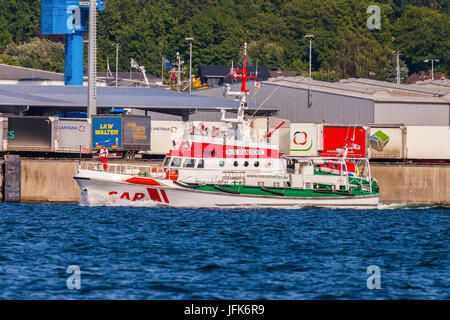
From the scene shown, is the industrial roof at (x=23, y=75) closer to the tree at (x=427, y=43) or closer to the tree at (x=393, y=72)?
the tree at (x=393, y=72)

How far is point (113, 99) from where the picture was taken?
258 feet

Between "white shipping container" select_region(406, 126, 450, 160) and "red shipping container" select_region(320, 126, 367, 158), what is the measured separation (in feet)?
12.6

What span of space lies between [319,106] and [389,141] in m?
18.8

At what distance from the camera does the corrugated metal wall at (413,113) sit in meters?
84.2

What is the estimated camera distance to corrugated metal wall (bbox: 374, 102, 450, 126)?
84250mm

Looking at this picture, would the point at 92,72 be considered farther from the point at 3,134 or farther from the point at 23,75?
the point at 23,75

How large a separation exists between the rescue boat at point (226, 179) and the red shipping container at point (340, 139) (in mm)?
9527

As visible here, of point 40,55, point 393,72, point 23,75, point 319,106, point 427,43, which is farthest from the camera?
point 427,43

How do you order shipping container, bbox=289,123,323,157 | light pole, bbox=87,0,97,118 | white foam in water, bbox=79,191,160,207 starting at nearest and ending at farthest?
white foam in water, bbox=79,191,160,207 → light pole, bbox=87,0,97,118 → shipping container, bbox=289,123,323,157

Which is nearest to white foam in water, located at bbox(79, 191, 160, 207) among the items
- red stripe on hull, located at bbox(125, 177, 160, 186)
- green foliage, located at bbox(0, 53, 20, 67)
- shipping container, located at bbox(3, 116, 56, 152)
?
Answer: red stripe on hull, located at bbox(125, 177, 160, 186)

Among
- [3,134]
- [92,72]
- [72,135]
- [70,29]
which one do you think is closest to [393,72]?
[70,29]

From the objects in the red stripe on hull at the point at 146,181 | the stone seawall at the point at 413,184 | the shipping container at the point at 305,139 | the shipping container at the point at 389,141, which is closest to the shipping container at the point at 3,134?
the red stripe on hull at the point at 146,181

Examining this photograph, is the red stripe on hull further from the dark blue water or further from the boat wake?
the boat wake
